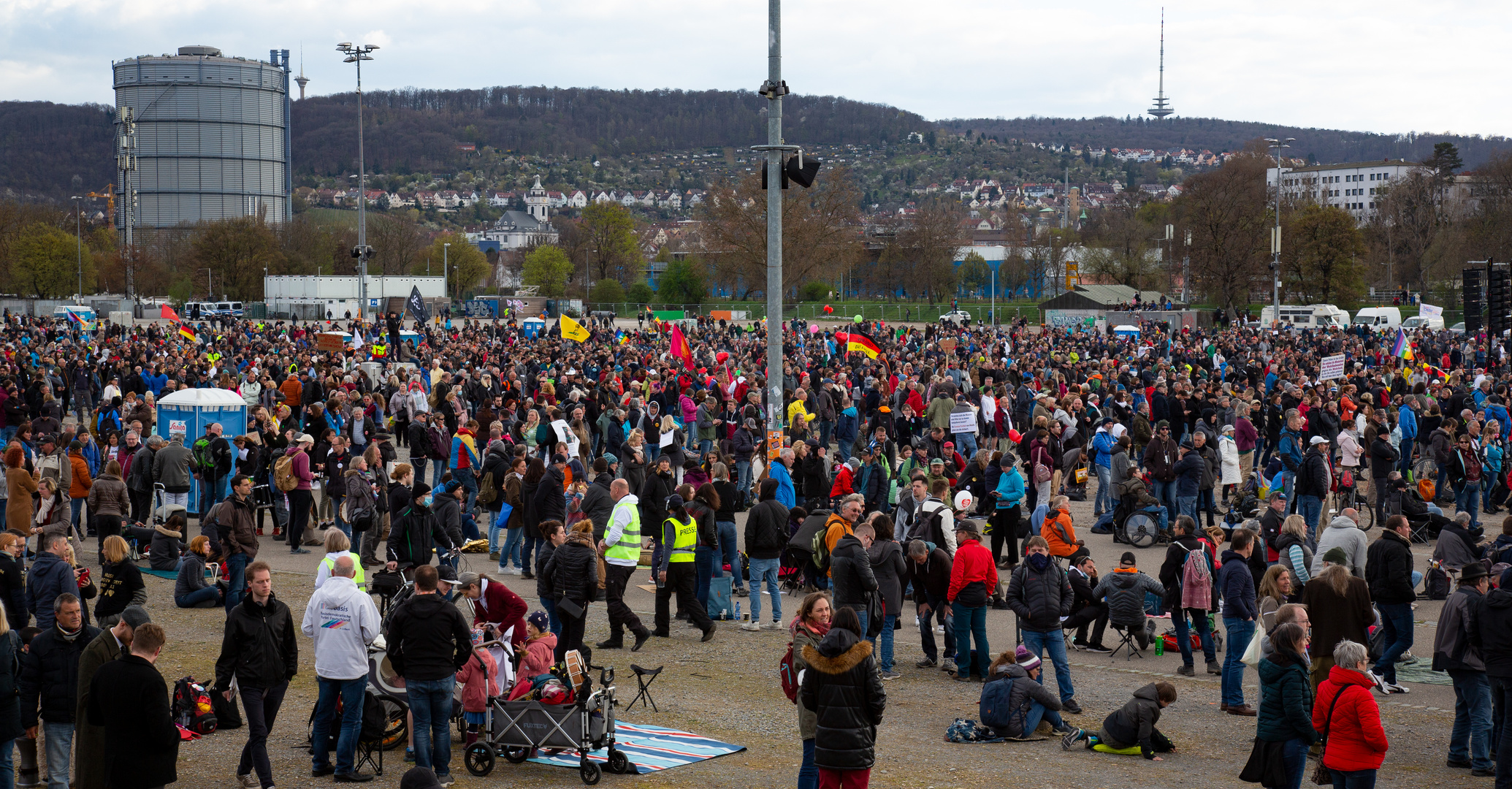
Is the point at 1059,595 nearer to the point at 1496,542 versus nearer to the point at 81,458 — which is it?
the point at 1496,542

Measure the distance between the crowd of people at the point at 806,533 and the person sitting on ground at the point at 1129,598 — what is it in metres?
0.02

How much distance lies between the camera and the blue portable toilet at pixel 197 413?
17391mm

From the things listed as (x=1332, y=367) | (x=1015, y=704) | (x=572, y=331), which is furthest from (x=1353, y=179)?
(x=1015, y=704)

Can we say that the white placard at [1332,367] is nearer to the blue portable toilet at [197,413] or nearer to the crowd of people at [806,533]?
the crowd of people at [806,533]

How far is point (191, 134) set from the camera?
4670 inches

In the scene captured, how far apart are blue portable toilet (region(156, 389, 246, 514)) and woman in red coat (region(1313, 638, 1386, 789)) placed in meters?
14.5

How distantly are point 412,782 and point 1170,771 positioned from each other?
17.9 ft

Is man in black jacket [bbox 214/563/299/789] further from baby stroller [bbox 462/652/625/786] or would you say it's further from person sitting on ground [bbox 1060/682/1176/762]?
person sitting on ground [bbox 1060/682/1176/762]

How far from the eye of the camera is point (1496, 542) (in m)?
11.0

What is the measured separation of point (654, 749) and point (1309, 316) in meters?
61.4

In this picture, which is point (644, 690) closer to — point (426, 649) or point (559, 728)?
point (559, 728)

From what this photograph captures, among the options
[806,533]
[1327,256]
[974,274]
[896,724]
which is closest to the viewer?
[896,724]

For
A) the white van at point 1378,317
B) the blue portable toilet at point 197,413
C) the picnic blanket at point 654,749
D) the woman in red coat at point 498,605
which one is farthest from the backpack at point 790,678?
the white van at point 1378,317

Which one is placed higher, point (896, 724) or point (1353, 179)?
point (1353, 179)
